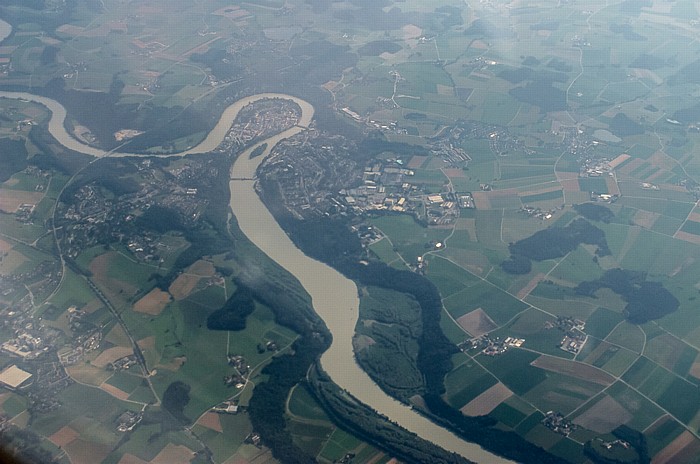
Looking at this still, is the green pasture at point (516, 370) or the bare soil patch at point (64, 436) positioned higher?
the green pasture at point (516, 370)

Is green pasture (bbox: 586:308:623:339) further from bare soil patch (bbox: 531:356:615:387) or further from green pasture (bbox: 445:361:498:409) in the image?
green pasture (bbox: 445:361:498:409)

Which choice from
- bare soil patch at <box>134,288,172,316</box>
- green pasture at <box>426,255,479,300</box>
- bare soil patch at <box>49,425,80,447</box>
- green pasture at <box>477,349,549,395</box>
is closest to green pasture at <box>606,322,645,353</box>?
green pasture at <box>477,349,549,395</box>

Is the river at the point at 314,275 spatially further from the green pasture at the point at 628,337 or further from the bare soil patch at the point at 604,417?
the green pasture at the point at 628,337

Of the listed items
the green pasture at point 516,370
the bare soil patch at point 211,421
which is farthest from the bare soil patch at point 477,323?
the bare soil patch at point 211,421

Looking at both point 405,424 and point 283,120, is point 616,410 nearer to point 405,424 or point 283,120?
point 405,424

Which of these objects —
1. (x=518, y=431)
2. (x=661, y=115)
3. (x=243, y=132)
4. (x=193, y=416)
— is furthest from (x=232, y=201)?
(x=661, y=115)

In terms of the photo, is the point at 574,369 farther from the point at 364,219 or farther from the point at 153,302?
the point at 153,302
